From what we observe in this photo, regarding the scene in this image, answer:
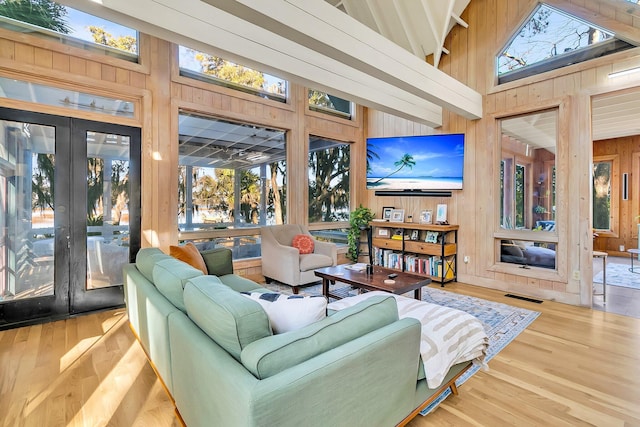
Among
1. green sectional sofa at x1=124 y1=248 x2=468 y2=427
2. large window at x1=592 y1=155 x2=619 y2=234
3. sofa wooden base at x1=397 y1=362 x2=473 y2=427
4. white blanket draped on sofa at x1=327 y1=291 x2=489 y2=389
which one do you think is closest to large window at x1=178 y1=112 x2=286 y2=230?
green sectional sofa at x1=124 y1=248 x2=468 y2=427

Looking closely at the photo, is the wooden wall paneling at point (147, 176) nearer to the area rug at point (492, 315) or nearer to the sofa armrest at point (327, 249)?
the sofa armrest at point (327, 249)

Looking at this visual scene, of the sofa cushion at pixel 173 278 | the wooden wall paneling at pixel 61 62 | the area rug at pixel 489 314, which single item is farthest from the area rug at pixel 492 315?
the wooden wall paneling at pixel 61 62

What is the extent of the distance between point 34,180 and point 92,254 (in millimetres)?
929

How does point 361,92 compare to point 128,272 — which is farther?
point 361,92

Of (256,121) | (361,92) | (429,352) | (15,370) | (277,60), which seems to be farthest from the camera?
(256,121)

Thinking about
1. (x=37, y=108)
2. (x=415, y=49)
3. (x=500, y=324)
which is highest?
(x=415, y=49)

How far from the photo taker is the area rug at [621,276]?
470 centimetres

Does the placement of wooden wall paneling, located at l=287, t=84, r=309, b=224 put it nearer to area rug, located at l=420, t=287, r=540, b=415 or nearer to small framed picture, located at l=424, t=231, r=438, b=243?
small framed picture, located at l=424, t=231, r=438, b=243

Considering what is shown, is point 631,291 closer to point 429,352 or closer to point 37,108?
point 429,352

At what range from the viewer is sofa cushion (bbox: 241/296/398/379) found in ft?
3.43

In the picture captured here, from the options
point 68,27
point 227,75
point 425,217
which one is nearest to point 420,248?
point 425,217

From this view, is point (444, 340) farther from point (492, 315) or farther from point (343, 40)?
A: point (343, 40)

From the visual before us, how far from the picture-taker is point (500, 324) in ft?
10.3

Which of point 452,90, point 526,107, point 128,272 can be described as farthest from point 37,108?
point 526,107
